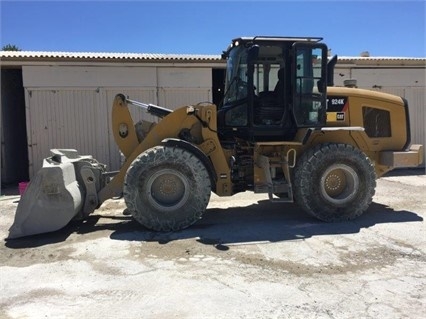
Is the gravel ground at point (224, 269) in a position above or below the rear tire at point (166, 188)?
below

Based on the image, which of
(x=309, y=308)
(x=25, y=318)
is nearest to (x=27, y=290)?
(x=25, y=318)

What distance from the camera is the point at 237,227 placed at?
23.4ft

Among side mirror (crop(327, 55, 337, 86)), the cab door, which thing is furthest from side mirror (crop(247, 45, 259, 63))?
side mirror (crop(327, 55, 337, 86))

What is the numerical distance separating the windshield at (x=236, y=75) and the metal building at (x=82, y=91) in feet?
12.0

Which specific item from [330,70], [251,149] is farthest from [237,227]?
[330,70]

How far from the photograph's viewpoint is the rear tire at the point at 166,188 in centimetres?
670

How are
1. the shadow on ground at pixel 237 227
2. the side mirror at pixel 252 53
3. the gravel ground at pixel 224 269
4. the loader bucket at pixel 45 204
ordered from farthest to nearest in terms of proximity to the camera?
the side mirror at pixel 252 53 → the shadow on ground at pixel 237 227 → the loader bucket at pixel 45 204 → the gravel ground at pixel 224 269

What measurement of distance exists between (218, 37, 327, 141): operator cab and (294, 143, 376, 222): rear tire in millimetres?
565

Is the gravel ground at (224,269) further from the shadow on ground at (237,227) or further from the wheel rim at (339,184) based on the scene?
the wheel rim at (339,184)

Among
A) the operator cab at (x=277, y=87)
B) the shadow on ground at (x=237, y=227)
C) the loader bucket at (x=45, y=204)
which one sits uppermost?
the operator cab at (x=277, y=87)

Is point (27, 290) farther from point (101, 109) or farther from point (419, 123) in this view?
point (419, 123)

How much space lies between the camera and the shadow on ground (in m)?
6.46

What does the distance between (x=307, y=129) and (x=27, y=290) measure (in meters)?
4.75

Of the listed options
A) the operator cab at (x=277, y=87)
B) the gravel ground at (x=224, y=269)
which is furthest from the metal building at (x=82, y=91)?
the gravel ground at (x=224, y=269)
